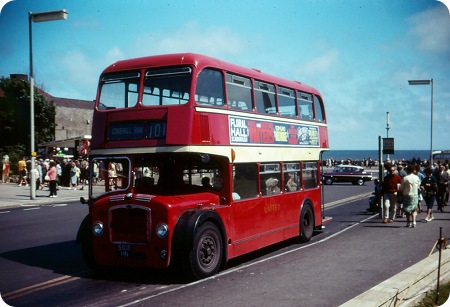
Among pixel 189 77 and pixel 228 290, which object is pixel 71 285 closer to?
pixel 228 290

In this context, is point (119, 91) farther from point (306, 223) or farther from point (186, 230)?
point (306, 223)

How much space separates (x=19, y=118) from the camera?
47.0m

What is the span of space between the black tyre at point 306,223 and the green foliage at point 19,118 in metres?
33.6

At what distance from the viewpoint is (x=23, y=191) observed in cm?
3012

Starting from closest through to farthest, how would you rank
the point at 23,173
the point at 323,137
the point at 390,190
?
1. the point at 323,137
2. the point at 390,190
3. the point at 23,173

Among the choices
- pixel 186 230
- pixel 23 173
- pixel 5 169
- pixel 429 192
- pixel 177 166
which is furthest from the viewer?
pixel 5 169

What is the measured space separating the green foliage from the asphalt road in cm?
3274

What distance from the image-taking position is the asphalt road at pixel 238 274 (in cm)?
771

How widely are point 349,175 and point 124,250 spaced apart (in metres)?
36.1

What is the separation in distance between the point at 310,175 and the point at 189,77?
6155 millimetres

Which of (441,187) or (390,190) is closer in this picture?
(390,190)

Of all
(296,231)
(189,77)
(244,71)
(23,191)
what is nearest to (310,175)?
(296,231)

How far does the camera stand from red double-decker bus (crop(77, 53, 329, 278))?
878cm

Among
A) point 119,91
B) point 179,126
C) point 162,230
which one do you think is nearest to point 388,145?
point 179,126
